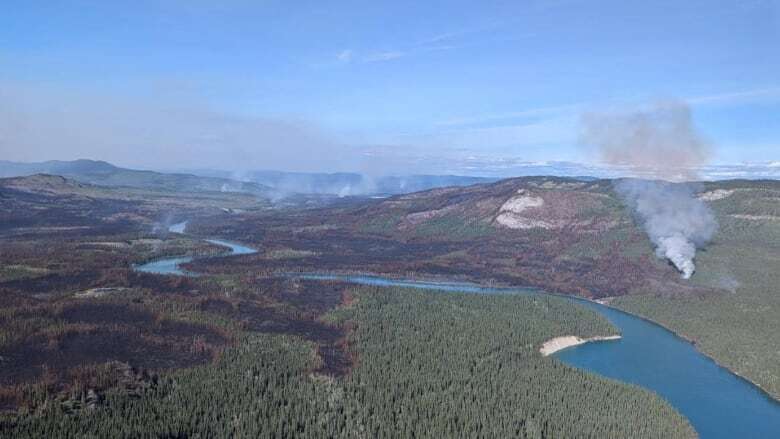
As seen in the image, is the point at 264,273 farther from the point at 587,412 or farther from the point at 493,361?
the point at 587,412

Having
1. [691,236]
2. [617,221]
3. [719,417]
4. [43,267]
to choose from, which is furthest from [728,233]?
[43,267]

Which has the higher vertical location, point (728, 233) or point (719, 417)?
point (728, 233)

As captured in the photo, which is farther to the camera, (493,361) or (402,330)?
(402,330)

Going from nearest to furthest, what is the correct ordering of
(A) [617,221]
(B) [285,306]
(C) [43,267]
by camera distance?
1. (B) [285,306]
2. (C) [43,267]
3. (A) [617,221]

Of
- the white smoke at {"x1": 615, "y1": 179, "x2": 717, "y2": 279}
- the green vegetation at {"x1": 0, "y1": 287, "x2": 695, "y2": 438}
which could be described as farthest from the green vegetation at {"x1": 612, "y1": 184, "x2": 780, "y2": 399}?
the green vegetation at {"x1": 0, "y1": 287, "x2": 695, "y2": 438}

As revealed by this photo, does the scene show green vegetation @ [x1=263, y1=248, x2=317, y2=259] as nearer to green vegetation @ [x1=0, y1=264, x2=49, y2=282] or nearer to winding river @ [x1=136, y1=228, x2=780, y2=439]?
green vegetation @ [x1=0, y1=264, x2=49, y2=282]

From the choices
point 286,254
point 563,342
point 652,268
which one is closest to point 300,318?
point 563,342
